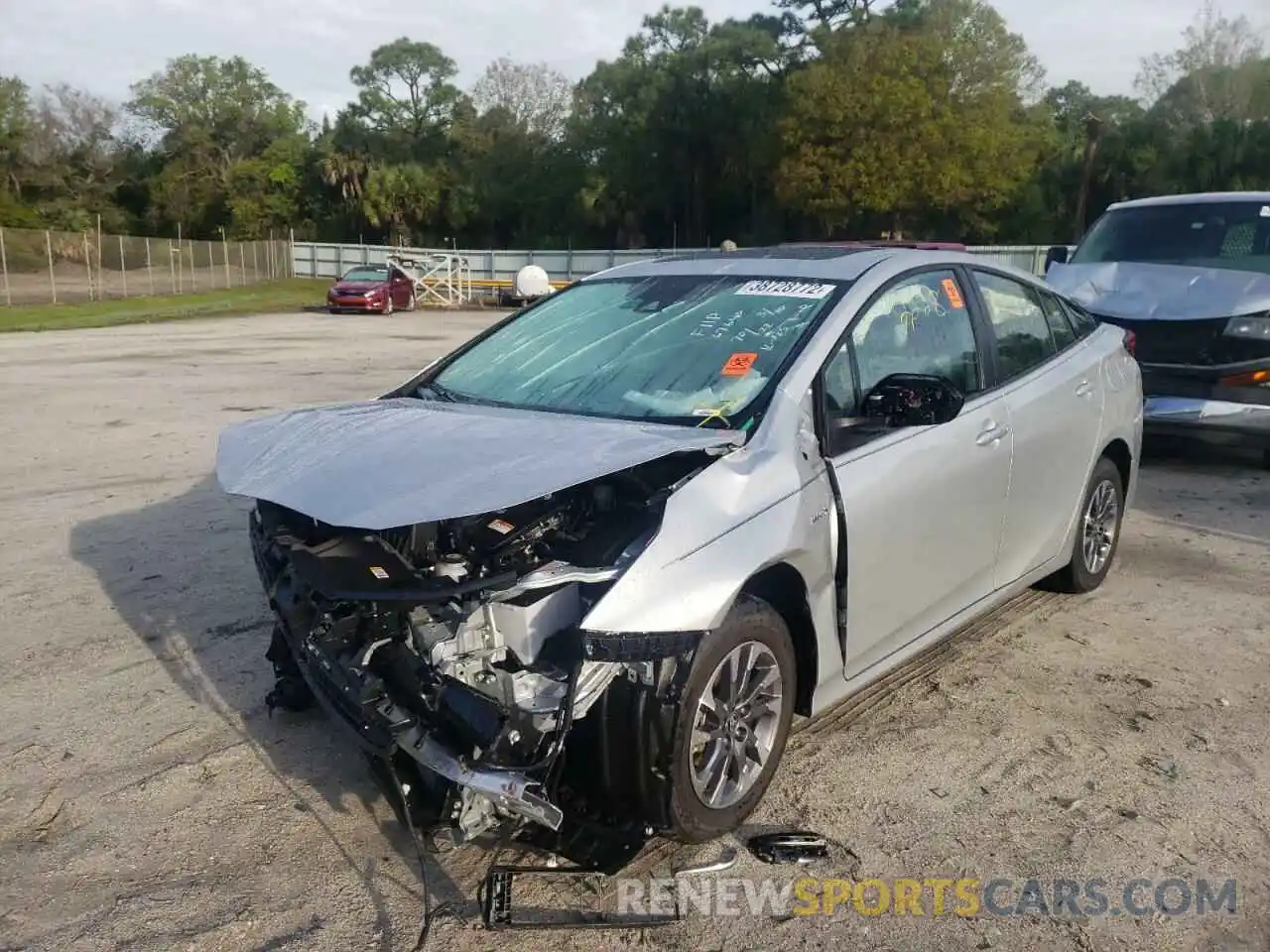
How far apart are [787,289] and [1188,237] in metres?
6.67

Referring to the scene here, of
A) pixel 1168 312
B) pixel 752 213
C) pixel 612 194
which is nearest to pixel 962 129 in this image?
pixel 752 213

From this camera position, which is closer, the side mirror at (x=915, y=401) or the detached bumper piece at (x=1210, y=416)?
the side mirror at (x=915, y=401)

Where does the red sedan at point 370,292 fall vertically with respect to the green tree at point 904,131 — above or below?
below

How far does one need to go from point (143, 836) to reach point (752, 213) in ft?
186

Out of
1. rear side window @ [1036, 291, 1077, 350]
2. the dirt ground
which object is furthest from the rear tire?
rear side window @ [1036, 291, 1077, 350]

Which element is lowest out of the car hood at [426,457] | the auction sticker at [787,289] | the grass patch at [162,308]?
the grass patch at [162,308]

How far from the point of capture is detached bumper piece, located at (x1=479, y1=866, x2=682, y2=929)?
2.96 m

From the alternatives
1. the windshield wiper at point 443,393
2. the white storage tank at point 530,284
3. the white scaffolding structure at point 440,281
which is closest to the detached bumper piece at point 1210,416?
the windshield wiper at point 443,393

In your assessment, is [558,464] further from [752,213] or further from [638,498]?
[752,213]

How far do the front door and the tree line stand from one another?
42.2 metres

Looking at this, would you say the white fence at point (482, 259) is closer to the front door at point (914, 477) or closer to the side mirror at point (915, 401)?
the front door at point (914, 477)

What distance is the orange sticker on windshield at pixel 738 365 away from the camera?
385 cm

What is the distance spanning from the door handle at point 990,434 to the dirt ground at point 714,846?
3.37ft

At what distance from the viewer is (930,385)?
3754 millimetres
